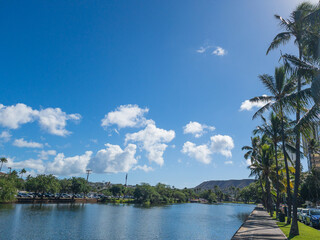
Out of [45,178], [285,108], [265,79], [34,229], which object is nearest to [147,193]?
[45,178]

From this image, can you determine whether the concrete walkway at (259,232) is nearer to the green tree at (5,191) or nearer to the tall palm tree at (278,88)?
the tall palm tree at (278,88)

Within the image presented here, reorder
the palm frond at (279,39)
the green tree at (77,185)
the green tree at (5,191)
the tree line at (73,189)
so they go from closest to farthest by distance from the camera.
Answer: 1. the palm frond at (279,39)
2. the green tree at (5,191)
3. the tree line at (73,189)
4. the green tree at (77,185)

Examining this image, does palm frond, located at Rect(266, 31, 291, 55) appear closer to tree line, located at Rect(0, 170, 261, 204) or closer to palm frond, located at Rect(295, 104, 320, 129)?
palm frond, located at Rect(295, 104, 320, 129)

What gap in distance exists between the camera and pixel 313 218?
22.0 m

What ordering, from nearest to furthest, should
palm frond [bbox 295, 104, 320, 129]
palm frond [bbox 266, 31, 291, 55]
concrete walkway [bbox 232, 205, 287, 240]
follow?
palm frond [bbox 295, 104, 320, 129], concrete walkway [bbox 232, 205, 287, 240], palm frond [bbox 266, 31, 291, 55]

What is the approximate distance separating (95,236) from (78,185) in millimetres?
66598

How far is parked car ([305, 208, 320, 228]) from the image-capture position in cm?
2155

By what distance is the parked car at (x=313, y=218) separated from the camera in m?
21.5

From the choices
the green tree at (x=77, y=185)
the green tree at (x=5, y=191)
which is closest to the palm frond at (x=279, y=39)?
the green tree at (x=5, y=191)

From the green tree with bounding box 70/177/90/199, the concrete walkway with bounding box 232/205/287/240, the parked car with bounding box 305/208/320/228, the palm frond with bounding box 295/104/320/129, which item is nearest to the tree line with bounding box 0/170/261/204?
the green tree with bounding box 70/177/90/199

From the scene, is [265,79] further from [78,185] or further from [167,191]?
[167,191]

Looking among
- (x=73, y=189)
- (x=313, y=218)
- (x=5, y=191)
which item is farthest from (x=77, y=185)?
Result: (x=313, y=218)

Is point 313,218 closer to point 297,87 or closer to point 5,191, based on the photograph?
point 297,87

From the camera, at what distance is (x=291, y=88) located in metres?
22.9
